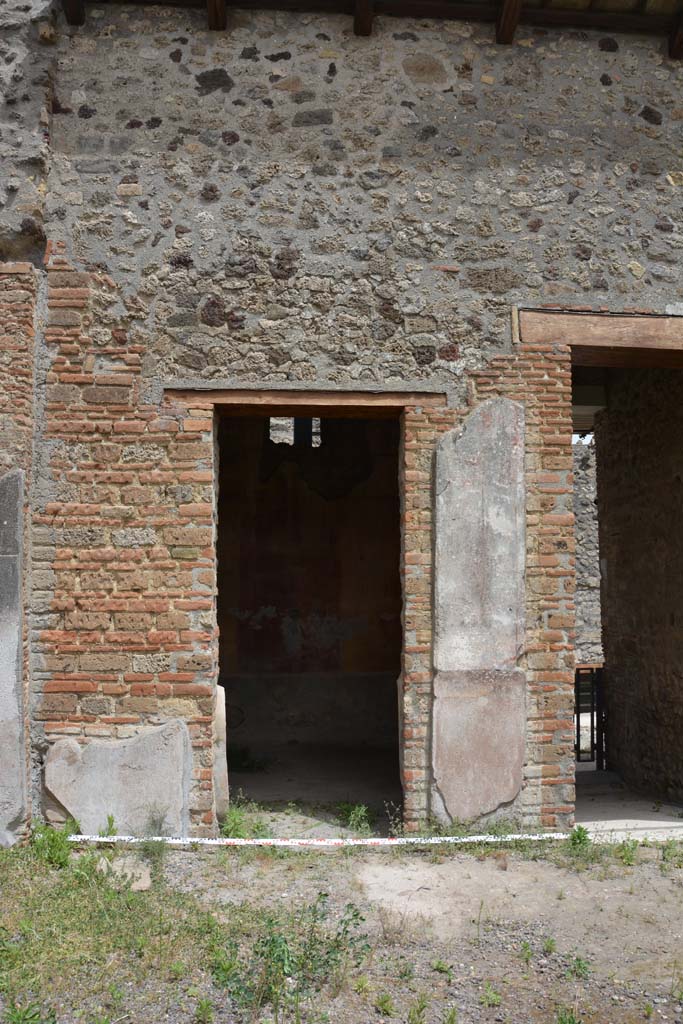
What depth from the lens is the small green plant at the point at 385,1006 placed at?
3273 millimetres

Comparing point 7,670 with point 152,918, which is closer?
point 152,918

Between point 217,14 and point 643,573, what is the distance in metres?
5.75

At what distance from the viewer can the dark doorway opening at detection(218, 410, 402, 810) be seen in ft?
29.0

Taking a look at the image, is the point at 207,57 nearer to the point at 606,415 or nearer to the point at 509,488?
the point at 509,488

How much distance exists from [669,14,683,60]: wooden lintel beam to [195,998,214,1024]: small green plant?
21.1ft

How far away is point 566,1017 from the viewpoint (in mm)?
3127

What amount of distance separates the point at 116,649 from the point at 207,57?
13.0 feet

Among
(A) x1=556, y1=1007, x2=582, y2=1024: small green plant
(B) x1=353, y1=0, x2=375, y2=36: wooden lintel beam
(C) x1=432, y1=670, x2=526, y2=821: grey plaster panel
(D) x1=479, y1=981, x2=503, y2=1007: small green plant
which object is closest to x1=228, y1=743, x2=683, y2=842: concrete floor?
(C) x1=432, y1=670, x2=526, y2=821: grey plaster panel

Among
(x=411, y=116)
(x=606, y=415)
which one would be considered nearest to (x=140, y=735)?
(x=411, y=116)

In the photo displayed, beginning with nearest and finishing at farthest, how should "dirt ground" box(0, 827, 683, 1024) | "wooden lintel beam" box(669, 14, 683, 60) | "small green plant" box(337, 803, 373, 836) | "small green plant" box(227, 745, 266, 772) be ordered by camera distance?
"dirt ground" box(0, 827, 683, 1024) < "small green plant" box(337, 803, 373, 836) < "wooden lintel beam" box(669, 14, 683, 60) < "small green plant" box(227, 745, 266, 772)

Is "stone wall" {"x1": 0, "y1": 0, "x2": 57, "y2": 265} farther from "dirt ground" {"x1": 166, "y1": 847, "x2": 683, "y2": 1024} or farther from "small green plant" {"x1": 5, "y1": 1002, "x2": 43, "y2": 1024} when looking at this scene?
"small green plant" {"x1": 5, "y1": 1002, "x2": 43, "y2": 1024}

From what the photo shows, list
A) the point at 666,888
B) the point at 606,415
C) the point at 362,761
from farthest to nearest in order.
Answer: the point at 606,415 < the point at 362,761 < the point at 666,888

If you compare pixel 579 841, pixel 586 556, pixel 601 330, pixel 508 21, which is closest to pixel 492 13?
pixel 508 21

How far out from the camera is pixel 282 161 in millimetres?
5484
